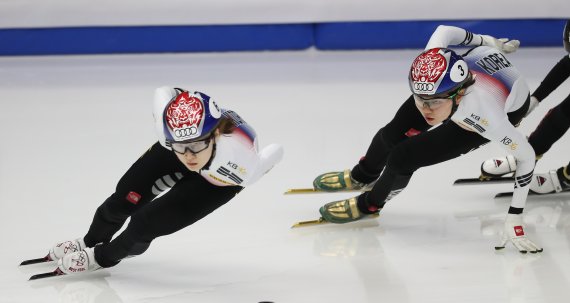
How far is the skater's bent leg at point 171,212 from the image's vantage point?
425 centimetres

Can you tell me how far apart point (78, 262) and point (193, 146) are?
2.79ft

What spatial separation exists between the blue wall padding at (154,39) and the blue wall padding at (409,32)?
231 mm

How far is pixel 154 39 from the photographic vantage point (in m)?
9.03

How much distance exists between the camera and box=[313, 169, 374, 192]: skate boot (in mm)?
5578

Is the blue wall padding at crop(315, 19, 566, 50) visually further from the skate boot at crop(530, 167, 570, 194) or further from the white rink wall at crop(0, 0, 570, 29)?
the skate boot at crop(530, 167, 570, 194)

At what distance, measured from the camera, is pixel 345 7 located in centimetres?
879

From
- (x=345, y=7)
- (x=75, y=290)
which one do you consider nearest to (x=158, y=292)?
(x=75, y=290)

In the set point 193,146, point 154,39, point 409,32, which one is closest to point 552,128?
point 193,146

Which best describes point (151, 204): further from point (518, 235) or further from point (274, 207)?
point (518, 235)

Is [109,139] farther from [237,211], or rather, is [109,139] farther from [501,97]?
[501,97]

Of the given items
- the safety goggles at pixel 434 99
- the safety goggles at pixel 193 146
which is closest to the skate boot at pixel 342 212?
the safety goggles at pixel 434 99

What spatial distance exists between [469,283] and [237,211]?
1.51m

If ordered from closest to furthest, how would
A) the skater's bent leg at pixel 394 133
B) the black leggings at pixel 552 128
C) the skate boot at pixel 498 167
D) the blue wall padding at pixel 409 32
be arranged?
the skater's bent leg at pixel 394 133, the black leggings at pixel 552 128, the skate boot at pixel 498 167, the blue wall padding at pixel 409 32

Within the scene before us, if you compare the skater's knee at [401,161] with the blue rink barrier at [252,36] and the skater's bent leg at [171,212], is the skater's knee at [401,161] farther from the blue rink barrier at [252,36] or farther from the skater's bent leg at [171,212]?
the blue rink barrier at [252,36]
